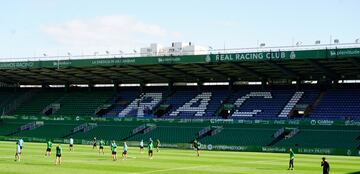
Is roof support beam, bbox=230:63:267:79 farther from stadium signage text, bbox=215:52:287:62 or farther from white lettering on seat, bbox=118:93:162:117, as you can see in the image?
white lettering on seat, bbox=118:93:162:117

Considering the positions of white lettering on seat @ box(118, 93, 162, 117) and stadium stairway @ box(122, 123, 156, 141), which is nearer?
stadium stairway @ box(122, 123, 156, 141)

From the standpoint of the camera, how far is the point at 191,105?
255 ft

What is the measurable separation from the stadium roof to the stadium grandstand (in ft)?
0.39

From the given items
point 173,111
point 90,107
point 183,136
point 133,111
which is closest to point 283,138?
point 183,136

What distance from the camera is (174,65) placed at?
7012 centimetres

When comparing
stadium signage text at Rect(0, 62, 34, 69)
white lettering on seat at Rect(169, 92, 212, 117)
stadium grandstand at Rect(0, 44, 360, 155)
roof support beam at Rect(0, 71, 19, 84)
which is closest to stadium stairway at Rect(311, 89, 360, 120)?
stadium grandstand at Rect(0, 44, 360, 155)

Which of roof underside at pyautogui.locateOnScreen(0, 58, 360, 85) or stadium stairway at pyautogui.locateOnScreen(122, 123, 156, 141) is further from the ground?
roof underside at pyautogui.locateOnScreen(0, 58, 360, 85)

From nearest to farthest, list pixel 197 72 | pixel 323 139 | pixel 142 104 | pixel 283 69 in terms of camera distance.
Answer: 1. pixel 323 139
2. pixel 283 69
3. pixel 197 72
4. pixel 142 104

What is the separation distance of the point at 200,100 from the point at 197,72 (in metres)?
5.06

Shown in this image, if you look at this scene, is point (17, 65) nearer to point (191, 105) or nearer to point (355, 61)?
point (191, 105)

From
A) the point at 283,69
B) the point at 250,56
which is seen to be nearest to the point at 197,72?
the point at 283,69

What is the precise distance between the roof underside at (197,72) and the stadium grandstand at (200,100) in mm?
136

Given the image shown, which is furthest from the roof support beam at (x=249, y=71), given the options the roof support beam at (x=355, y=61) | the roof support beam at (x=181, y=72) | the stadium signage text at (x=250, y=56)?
the roof support beam at (x=355, y=61)

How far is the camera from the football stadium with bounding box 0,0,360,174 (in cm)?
6097
